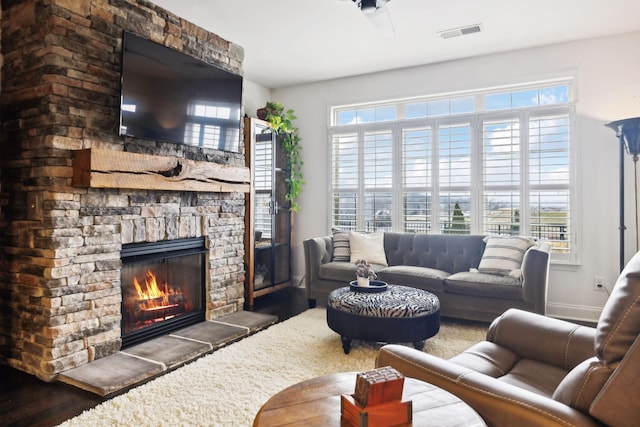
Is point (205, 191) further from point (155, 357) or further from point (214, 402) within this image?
point (214, 402)

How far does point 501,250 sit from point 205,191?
286 centimetres

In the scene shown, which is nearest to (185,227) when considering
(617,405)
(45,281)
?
(45,281)

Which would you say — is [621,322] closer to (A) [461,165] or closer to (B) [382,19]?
(B) [382,19]

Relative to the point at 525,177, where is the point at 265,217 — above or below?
below

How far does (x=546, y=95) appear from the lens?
4355mm

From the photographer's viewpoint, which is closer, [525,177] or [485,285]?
[485,285]

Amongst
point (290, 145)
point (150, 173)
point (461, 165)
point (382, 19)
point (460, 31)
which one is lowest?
point (150, 173)

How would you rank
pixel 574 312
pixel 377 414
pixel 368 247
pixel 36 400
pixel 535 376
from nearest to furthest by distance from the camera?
pixel 377 414
pixel 535 376
pixel 36 400
pixel 574 312
pixel 368 247

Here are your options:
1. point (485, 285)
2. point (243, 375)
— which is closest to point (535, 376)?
point (243, 375)

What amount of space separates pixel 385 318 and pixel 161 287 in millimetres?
1976

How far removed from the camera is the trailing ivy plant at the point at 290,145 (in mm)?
5113

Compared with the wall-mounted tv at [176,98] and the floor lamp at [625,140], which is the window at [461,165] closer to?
the floor lamp at [625,140]

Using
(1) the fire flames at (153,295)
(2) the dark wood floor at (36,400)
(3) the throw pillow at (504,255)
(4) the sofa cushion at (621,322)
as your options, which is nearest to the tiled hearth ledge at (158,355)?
(2) the dark wood floor at (36,400)

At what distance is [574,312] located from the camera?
4168 millimetres
